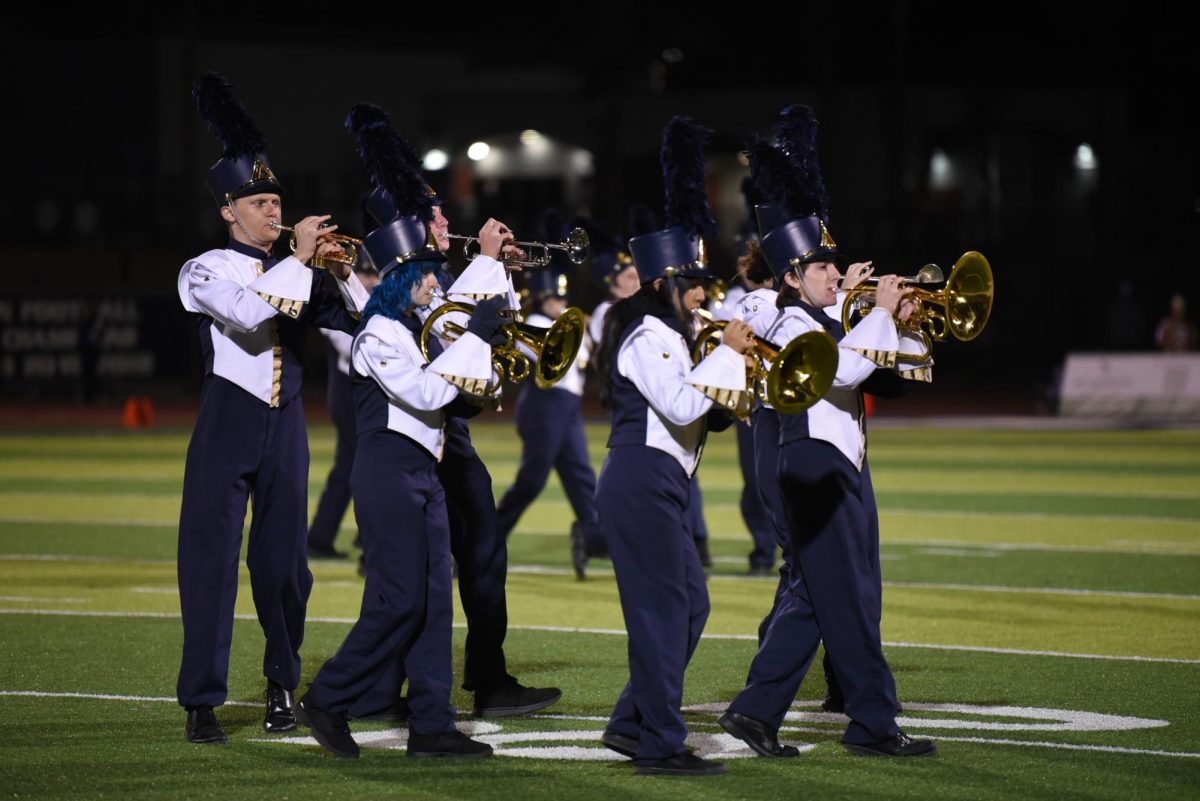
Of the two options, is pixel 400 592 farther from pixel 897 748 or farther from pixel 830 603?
pixel 897 748

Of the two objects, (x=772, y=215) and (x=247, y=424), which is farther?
(x=247, y=424)

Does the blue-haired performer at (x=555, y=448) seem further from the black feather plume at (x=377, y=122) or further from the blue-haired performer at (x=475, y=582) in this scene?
the black feather plume at (x=377, y=122)

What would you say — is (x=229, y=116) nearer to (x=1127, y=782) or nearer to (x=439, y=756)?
(x=439, y=756)

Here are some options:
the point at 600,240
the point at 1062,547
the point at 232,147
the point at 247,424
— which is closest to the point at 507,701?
the point at 247,424

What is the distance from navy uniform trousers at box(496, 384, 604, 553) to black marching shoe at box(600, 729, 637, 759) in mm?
5649

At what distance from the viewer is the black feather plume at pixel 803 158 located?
23.5 ft

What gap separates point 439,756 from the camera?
6.93m

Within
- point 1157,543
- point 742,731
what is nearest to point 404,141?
point 742,731

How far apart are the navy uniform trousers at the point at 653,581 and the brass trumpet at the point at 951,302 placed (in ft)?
3.49

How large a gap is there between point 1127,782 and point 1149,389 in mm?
20997

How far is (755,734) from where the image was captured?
6.89 metres

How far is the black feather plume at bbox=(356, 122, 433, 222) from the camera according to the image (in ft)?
23.7

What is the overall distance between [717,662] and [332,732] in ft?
8.54

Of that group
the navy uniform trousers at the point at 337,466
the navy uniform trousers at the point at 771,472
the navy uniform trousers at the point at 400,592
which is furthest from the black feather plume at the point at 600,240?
the navy uniform trousers at the point at 400,592
